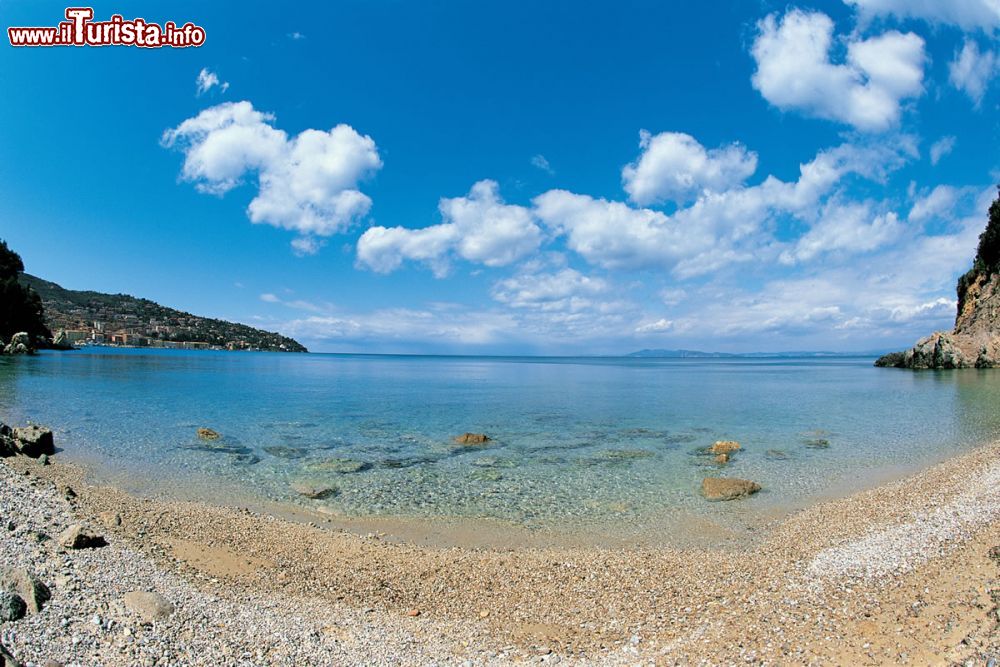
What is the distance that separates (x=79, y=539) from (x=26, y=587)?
291cm

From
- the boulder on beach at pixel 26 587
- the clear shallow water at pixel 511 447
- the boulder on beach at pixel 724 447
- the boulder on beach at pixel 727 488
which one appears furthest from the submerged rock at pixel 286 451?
the boulder on beach at pixel 724 447

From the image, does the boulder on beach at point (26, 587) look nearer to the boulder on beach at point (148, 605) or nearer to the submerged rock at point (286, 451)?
the boulder on beach at point (148, 605)

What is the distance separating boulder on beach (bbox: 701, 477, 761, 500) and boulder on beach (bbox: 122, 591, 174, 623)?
47.3 feet

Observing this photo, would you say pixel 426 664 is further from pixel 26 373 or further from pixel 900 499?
pixel 26 373

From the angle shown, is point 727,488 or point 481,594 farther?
point 727,488

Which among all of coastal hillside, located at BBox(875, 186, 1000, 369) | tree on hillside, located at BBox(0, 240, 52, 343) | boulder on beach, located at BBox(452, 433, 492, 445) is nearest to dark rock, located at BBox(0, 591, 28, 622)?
boulder on beach, located at BBox(452, 433, 492, 445)

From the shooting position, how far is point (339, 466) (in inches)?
789

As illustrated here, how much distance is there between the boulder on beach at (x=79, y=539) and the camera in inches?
365

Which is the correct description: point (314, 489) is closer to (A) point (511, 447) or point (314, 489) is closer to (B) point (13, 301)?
(A) point (511, 447)

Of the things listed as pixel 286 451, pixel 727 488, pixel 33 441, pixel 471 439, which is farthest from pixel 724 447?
pixel 33 441

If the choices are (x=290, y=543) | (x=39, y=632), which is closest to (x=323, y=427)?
(x=290, y=543)

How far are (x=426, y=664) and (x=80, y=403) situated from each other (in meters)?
40.0

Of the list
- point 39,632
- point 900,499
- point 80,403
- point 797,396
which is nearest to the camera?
point 39,632

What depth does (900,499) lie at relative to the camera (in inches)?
576
